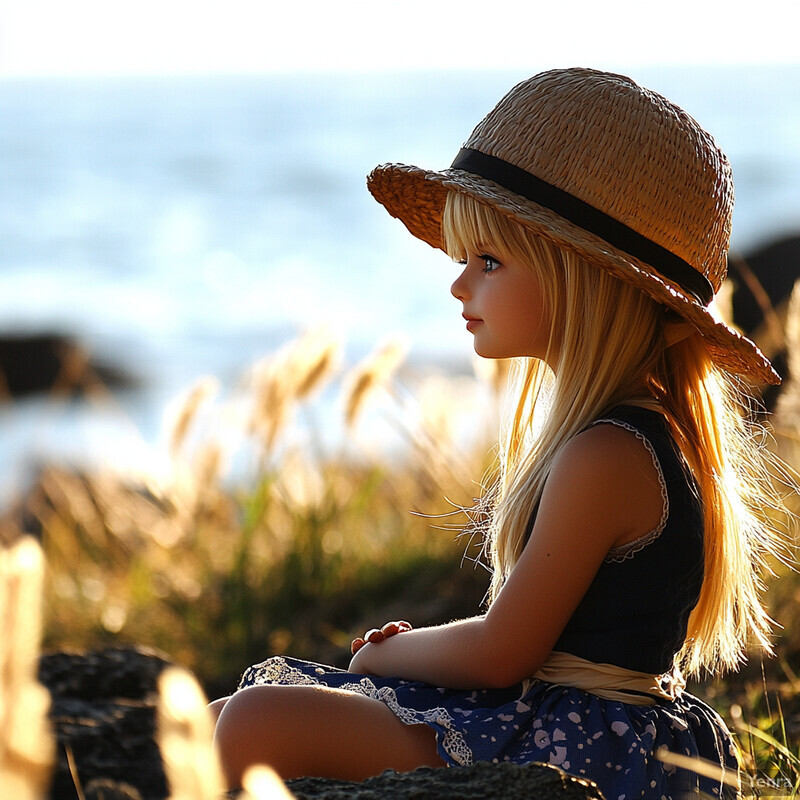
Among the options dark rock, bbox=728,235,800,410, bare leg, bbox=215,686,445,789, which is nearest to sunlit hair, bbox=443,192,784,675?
bare leg, bbox=215,686,445,789

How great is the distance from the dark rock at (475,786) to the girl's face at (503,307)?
0.81 metres

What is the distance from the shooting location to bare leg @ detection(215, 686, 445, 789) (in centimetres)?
161

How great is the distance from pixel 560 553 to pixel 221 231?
17.9 m

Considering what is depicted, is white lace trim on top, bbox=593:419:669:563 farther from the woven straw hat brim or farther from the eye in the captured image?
the eye

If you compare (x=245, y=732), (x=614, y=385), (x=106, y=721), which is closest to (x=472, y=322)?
(x=614, y=385)

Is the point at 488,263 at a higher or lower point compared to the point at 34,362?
higher

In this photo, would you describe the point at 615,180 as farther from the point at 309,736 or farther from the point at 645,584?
the point at 309,736

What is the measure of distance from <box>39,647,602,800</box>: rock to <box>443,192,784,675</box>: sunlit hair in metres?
0.58

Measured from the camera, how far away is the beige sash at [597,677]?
1.73 meters

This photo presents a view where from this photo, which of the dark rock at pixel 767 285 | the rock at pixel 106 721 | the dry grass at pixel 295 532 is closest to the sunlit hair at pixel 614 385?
the rock at pixel 106 721

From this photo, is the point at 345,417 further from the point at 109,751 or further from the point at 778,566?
the point at 109,751

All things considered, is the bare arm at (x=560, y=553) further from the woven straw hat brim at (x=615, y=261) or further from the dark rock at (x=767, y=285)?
the dark rock at (x=767, y=285)

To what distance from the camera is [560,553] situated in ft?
5.46

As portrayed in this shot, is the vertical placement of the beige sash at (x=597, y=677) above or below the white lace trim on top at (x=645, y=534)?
below
